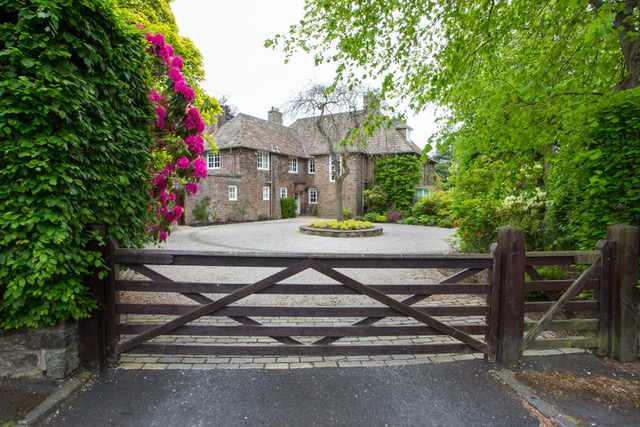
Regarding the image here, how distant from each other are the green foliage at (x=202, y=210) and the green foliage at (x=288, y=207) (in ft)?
25.6

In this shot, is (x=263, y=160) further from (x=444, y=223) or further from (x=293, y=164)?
(x=444, y=223)

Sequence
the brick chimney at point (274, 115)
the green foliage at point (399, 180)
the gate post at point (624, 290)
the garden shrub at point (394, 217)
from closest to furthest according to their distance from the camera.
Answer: the gate post at point (624, 290), the garden shrub at point (394, 217), the green foliage at point (399, 180), the brick chimney at point (274, 115)

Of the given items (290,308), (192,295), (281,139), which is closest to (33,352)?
(192,295)

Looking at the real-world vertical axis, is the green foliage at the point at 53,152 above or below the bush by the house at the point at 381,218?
above

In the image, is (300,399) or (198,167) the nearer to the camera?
(300,399)

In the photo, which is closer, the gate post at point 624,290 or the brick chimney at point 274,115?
the gate post at point 624,290

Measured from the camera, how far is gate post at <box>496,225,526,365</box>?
128 inches

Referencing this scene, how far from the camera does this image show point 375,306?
10.8 ft

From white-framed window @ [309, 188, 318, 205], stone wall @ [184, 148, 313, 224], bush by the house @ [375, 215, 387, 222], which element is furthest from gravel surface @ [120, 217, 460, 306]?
white-framed window @ [309, 188, 318, 205]

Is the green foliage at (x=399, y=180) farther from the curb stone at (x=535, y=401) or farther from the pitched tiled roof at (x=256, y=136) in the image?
the curb stone at (x=535, y=401)

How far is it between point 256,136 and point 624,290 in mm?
24750

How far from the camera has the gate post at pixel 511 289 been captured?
10.6 ft

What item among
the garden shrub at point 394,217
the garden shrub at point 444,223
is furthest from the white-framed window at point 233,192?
the garden shrub at point 444,223

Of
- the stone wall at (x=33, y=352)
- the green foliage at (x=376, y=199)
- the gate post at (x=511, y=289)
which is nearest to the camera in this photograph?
the stone wall at (x=33, y=352)
